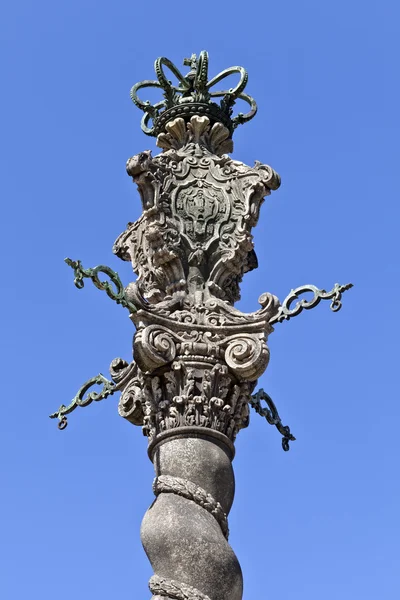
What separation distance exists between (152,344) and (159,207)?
1893mm

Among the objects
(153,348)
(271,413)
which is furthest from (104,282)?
(271,413)

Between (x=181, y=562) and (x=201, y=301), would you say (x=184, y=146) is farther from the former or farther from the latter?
(x=181, y=562)

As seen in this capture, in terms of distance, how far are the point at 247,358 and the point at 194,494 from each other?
163cm

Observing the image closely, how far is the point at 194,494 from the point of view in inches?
480

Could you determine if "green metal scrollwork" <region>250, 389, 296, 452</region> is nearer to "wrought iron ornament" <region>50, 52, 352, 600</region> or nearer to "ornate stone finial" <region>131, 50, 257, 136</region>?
"wrought iron ornament" <region>50, 52, 352, 600</region>

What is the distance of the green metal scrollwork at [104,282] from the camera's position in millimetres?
12883

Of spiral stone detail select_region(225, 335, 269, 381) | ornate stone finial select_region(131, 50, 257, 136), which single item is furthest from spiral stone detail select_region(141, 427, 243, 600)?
ornate stone finial select_region(131, 50, 257, 136)

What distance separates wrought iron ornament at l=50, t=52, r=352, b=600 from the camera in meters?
11.9

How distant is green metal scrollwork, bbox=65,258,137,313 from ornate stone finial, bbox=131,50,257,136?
2.96 meters

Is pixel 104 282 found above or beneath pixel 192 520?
above

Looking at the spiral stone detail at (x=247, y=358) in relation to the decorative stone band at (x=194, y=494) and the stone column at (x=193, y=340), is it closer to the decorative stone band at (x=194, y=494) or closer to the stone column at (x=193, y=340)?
the stone column at (x=193, y=340)

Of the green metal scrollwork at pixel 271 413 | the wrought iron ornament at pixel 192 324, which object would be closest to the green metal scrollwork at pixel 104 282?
the wrought iron ornament at pixel 192 324

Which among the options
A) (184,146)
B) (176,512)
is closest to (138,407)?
(176,512)

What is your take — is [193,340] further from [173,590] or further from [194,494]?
[173,590]
